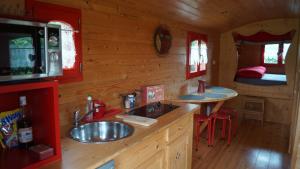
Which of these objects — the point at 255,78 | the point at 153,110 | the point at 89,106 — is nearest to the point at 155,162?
the point at 153,110

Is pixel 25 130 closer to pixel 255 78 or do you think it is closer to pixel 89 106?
pixel 89 106

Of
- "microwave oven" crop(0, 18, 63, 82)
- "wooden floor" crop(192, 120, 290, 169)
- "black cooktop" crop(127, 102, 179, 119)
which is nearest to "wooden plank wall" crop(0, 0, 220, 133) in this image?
"black cooktop" crop(127, 102, 179, 119)

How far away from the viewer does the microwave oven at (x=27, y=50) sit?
1.00 m

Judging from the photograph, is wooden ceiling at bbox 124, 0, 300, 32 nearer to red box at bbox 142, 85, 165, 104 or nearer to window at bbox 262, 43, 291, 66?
red box at bbox 142, 85, 165, 104

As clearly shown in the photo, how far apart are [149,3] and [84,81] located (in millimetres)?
1055

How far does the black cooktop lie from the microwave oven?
108 cm

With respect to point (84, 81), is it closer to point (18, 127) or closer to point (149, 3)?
point (18, 127)

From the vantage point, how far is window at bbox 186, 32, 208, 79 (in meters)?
3.73

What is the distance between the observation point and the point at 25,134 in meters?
1.25

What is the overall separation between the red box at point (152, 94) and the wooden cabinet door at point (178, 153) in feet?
1.89

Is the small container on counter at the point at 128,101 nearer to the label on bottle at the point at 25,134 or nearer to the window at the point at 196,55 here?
the label on bottle at the point at 25,134

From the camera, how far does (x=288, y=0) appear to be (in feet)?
10.1

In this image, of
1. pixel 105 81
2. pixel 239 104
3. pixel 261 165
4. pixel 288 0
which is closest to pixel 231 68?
pixel 239 104

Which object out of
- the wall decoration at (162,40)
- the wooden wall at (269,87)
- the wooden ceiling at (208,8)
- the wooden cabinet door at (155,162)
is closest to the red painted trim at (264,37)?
the wooden wall at (269,87)
